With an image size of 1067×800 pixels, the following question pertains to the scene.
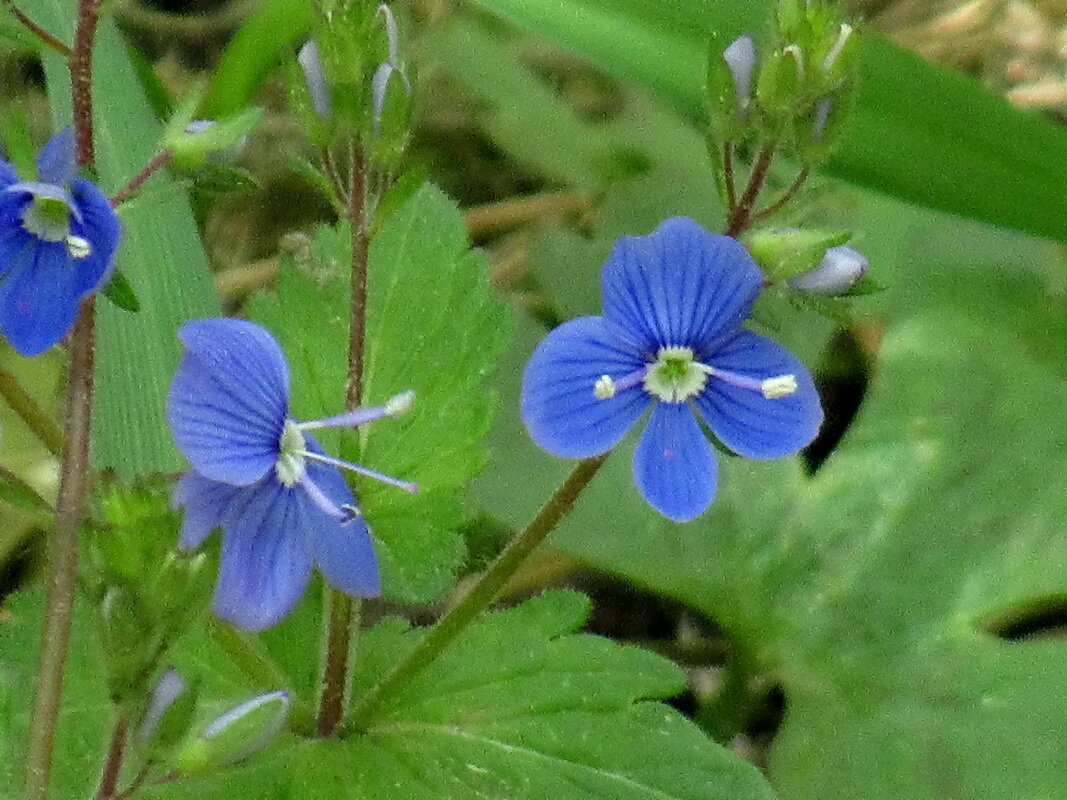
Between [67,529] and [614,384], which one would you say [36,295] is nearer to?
[67,529]

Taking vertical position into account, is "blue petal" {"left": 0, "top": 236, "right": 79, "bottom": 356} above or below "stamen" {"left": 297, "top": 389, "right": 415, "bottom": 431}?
above

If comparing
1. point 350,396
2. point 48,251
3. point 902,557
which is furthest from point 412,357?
point 902,557

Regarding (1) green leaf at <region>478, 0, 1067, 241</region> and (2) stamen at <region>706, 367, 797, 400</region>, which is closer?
(2) stamen at <region>706, 367, 797, 400</region>

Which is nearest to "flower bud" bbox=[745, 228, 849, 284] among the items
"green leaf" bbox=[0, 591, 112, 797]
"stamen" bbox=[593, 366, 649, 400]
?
"stamen" bbox=[593, 366, 649, 400]

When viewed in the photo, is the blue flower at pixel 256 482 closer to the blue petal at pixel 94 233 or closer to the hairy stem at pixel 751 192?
the blue petal at pixel 94 233

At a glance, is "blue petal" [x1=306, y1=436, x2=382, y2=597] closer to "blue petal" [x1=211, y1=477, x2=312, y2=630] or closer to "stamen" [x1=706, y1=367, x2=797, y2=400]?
"blue petal" [x1=211, y1=477, x2=312, y2=630]

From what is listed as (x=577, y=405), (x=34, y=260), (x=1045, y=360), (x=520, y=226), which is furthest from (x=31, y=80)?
(x=1045, y=360)

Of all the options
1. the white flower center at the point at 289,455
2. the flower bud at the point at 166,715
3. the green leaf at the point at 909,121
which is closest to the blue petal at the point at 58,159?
the white flower center at the point at 289,455

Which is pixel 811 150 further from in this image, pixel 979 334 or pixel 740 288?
pixel 979 334
